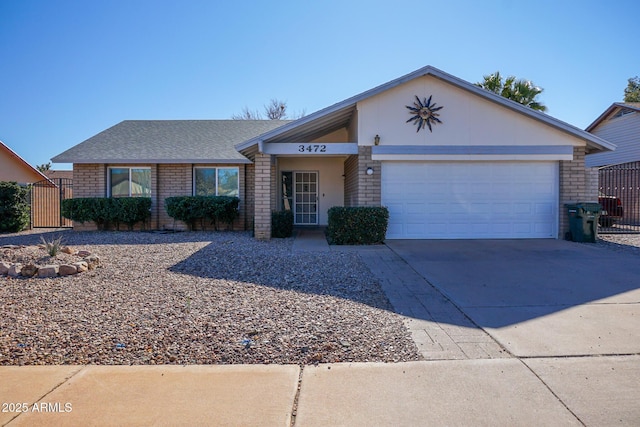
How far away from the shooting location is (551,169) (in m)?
12.0

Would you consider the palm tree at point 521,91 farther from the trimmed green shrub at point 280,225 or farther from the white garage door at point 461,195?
the trimmed green shrub at point 280,225

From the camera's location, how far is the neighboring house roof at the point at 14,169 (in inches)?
794

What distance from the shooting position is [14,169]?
67.8 feet

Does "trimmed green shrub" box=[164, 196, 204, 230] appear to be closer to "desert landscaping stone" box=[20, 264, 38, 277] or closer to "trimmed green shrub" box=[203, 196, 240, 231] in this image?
"trimmed green shrub" box=[203, 196, 240, 231]

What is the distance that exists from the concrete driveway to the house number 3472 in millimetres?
3610

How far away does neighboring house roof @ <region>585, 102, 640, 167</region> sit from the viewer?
20.3 metres

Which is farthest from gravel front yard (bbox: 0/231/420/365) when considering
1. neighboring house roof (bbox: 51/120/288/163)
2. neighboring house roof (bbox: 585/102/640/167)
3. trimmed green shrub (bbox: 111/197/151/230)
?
neighboring house roof (bbox: 585/102/640/167)

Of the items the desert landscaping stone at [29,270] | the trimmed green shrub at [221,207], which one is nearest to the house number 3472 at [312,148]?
the trimmed green shrub at [221,207]

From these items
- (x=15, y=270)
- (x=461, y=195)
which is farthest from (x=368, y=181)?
(x=15, y=270)

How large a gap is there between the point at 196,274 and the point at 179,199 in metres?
8.10

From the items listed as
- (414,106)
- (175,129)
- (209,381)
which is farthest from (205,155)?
(209,381)

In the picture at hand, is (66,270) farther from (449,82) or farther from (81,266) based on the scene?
(449,82)

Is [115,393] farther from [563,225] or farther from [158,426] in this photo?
[563,225]

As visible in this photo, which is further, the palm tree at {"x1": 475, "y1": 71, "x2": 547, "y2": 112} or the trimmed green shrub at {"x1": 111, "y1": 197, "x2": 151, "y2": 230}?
the palm tree at {"x1": 475, "y1": 71, "x2": 547, "y2": 112}
